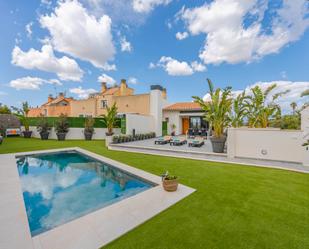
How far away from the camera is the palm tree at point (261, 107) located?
10.6m

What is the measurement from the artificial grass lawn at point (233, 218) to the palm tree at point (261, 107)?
5.05m

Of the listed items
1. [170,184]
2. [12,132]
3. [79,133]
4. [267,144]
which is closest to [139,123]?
[79,133]

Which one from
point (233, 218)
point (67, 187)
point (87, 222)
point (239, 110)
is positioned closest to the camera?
point (87, 222)

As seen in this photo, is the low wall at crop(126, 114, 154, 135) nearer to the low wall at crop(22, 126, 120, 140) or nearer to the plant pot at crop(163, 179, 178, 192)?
the low wall at crop(22, 126, 120, 140)

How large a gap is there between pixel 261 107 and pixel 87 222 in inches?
455

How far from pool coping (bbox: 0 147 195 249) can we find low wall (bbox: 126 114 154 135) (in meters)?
12.5

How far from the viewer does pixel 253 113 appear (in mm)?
10883

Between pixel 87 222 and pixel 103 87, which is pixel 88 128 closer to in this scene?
pixel 103 87

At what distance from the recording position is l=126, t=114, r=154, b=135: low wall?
17625 mm

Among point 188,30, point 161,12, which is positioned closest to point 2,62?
point 161,12

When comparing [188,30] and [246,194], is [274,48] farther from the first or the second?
[246,194]

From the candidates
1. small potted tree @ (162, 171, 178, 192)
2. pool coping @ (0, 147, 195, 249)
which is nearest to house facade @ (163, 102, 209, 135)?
small potted tree @ (162, 171, 178, 192)

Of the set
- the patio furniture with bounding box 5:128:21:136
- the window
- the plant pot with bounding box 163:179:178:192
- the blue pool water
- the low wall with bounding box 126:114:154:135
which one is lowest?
the blue pool water

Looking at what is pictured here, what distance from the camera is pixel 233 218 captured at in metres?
3.73
